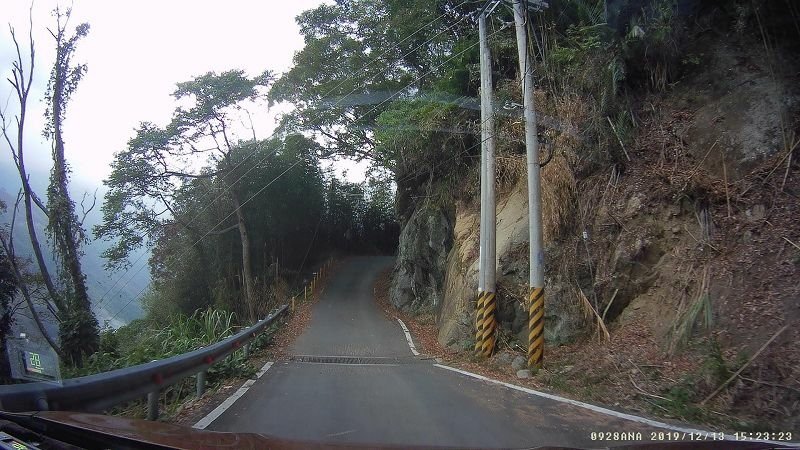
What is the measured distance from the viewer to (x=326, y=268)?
40.1 metres

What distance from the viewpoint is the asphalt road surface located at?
5.54m

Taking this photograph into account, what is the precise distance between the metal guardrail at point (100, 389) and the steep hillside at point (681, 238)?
20.1 feet

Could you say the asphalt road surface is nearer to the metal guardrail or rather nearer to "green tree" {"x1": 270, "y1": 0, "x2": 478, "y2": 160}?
the metal guardrail

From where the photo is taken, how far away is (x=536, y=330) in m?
11.1

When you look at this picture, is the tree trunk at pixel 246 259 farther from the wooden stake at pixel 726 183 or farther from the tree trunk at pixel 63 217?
the wooden stake at pixel 726 183

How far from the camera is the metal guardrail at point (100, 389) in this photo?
3.88m

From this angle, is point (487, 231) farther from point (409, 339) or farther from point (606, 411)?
point (606, 411)

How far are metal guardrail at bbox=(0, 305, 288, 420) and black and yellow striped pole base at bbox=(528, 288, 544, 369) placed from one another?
22.1ft

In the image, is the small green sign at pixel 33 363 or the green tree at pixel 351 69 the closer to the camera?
the small green sign at pixel 33 363

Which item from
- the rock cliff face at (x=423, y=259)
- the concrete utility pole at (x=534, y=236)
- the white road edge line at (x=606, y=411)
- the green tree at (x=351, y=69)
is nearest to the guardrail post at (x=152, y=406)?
the white road edge line at (x=606, y=411)

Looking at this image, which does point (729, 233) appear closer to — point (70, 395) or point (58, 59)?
point (70, 395)

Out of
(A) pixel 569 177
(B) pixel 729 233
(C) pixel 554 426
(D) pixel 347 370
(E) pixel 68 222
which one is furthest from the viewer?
(E) pixel 68 222

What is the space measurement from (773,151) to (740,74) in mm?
2378

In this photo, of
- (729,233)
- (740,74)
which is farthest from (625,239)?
(740,74)
